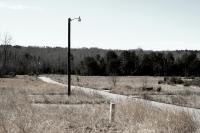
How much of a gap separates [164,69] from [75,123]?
109595 millimetres

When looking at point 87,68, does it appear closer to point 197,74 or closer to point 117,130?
point 197,74

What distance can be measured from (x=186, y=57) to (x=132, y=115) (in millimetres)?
102380

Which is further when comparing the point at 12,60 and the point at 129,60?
the point at 12,60

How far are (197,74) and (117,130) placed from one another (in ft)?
336

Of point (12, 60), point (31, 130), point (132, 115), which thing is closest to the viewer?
point (31, 130)

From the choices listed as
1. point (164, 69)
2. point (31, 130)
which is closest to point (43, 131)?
point (31, 130)

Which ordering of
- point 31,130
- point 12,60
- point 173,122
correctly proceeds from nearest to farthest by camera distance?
1. point 31,130
2. point 173,122
3. point 12,60

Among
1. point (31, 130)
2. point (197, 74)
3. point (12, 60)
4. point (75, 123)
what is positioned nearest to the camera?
point (31, 130)

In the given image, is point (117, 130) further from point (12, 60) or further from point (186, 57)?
point (12, 60)

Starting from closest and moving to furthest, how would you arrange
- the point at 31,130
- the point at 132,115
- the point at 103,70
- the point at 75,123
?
the point at 31,130
the point at 75,123
the point at 132,115
the point at 103,70

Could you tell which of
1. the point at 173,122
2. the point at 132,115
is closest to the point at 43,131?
the point at 173,122

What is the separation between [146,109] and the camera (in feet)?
49.4

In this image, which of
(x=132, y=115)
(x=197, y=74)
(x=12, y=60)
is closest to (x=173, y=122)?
(x=132, y=115)

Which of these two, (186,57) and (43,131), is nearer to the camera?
(43,131)
